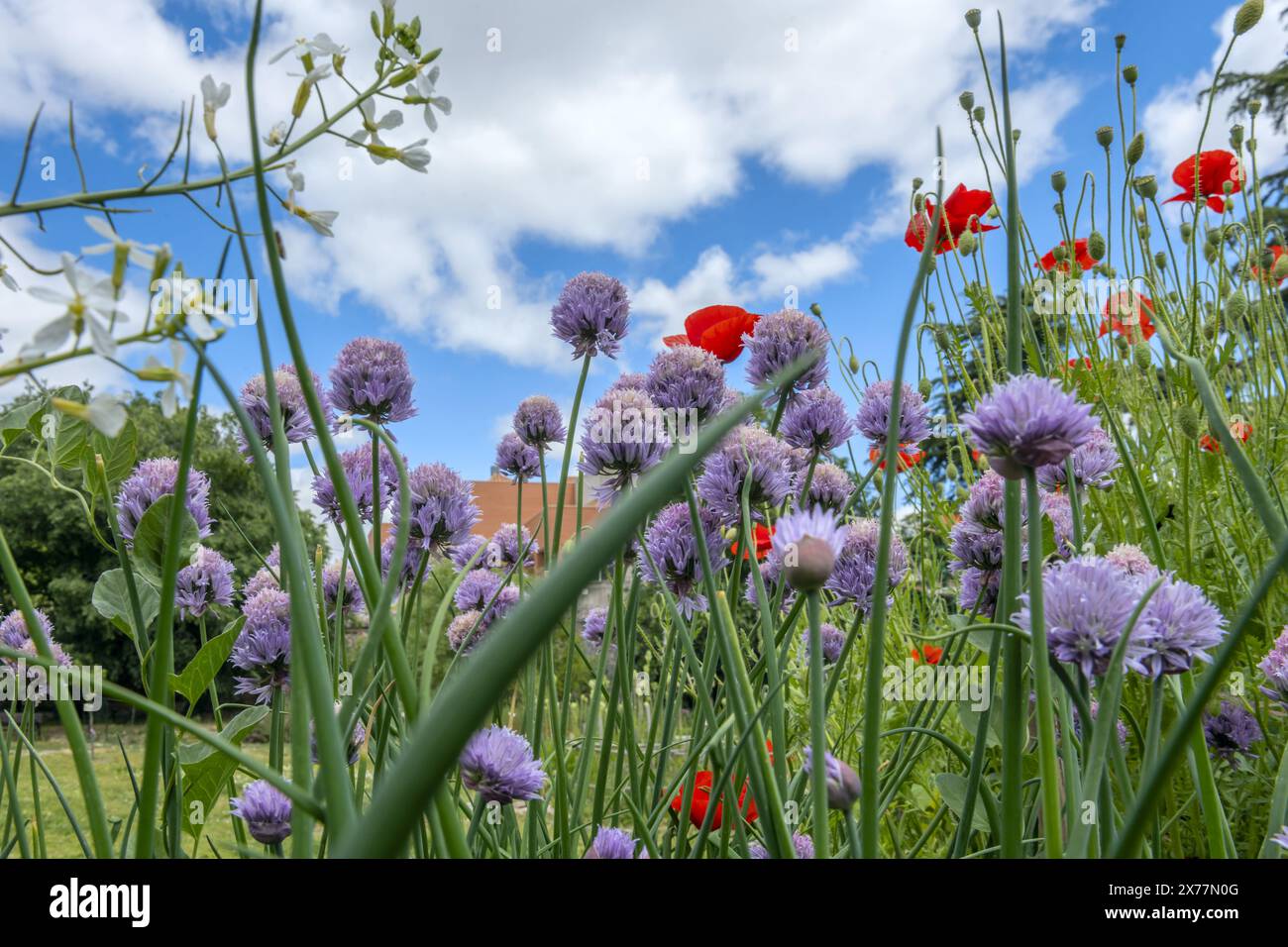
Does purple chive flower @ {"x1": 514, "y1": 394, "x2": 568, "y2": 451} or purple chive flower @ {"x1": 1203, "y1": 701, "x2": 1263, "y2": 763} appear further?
purple chive flower @ {"x1": 514, "y1": 394, "x2": 568, "y2": 451}

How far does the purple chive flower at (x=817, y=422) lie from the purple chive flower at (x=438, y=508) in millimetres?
369

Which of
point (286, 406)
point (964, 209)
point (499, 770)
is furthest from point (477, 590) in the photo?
point (964, 209)

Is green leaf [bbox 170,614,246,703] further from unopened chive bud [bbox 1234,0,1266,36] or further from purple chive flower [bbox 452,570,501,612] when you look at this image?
unopened chive bud [bbox 1234,0,1266,36]

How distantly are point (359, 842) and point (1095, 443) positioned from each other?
780mm

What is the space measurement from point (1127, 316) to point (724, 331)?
86 centimetres

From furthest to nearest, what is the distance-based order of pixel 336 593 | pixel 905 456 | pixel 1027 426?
pixel 905 456
pixel 336 593
pixel 1027 426

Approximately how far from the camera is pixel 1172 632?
0.39 metres

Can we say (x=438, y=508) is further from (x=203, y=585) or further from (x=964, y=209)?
(x=964, y=209)

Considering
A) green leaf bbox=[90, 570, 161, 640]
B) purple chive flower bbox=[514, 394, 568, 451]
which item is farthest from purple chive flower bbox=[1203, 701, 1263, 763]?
green leaf bbox=[90, 570, 161, 640]

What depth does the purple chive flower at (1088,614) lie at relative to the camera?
0.38 m

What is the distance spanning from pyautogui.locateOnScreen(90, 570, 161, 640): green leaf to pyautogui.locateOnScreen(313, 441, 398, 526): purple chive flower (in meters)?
0.22

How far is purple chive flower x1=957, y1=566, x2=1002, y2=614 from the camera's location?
699 mm

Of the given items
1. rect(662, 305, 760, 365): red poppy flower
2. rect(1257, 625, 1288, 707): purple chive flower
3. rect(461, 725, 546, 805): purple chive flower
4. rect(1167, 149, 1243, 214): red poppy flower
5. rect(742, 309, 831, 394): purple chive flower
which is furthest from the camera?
rect(1167, 149, 1243, 214): red poppy flower
